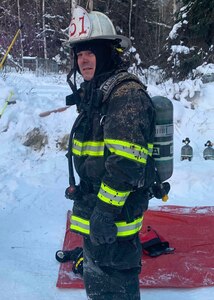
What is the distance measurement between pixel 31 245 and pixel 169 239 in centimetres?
124

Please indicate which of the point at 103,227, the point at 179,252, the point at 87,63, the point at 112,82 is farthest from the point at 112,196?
the point at 179,252

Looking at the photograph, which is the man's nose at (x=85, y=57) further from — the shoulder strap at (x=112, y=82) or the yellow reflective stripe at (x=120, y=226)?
the yellow reflective stripe at (x=120, y=226)

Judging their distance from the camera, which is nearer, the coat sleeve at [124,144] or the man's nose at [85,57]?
the coat sleeve at [124,144]

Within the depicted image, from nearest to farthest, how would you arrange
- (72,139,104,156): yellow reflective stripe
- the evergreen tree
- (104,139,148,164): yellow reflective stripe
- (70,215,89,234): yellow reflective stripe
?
(104,139,148,164): yellow reflective stripe → (72,139,104,156): yellow reflective stripe → (70,215,89,234): yellow reflective stripe → the evergreen tree

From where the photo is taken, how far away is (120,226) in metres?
2.02

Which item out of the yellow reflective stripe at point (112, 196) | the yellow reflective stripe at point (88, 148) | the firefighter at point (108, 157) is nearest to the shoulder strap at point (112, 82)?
the firefighter at point (108, 157)

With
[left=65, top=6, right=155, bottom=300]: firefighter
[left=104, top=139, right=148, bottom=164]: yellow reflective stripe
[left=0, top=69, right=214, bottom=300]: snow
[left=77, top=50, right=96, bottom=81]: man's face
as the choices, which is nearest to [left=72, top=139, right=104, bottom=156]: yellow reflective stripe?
[left=65, top=6, right=155, bottom=300]: firefighter

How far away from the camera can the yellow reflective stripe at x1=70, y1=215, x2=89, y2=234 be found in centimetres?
212

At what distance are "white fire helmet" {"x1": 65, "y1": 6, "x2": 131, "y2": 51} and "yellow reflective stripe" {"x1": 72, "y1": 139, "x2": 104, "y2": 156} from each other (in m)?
0.49

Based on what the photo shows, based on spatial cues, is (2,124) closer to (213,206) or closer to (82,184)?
(213,206)

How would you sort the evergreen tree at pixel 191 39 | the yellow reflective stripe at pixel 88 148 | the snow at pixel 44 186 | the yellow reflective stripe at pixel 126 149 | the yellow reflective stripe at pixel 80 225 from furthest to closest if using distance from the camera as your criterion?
1. the evergreen tree at pixel 191 39
2. the snow at pixel 44 186
3. the yellow reflective stripe at pixel 80 225
4. the yellow reflective stripe at pixel 88 148
5. the yellow reflective stripe at pixel 126 149

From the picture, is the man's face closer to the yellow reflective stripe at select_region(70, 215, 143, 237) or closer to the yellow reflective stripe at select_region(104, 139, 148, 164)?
the yellow reflective stripe at select_region(104, 139, 148, 164)

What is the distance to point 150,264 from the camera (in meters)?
→ 3.37

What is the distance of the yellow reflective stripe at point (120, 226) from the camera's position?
79.4 inches
